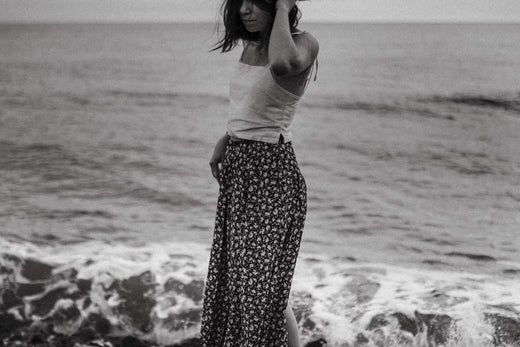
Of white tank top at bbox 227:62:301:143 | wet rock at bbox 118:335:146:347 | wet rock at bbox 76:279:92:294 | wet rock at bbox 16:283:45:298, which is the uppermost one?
white tank top at bbox 227:62:301:143

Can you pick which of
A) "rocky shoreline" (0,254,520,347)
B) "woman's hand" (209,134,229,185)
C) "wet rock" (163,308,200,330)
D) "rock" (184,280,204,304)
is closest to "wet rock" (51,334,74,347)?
"rocky shoreline" (0,254,520,347)

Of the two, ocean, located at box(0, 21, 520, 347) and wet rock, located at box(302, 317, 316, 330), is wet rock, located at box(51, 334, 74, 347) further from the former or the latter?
wet rock, located at box(302, 317, 316, 330)

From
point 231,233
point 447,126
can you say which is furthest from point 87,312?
point 447,126

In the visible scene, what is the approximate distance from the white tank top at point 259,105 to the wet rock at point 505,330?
196 cm

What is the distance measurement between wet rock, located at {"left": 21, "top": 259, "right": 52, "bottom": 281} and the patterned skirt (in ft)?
6.86

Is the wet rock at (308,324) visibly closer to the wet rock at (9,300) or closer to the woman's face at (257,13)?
the wet rock at (9,300)

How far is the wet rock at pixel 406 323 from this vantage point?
366 centimetres

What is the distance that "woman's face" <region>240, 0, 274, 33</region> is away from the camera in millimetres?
2297

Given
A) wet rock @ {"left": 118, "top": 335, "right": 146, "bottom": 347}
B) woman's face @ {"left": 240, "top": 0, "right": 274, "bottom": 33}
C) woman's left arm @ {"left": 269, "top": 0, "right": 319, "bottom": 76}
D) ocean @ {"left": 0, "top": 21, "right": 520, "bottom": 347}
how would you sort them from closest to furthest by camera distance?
woman's left arm @ {"left": 269, "top": 0, "right": 319, "bottom": 76} → woman's face @ {"left": 240, "top": 0, "right": 274, "bottom": 33} → wet rock @ {"left": 118, "top": 335, "right": 146, "bottom": 347} → ocean @ {"left": 0, "top": 21, "right": 520, "bottom": 347}

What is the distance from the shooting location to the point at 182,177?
29.6 ft

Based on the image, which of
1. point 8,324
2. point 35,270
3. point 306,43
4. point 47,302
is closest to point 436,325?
point 306,43

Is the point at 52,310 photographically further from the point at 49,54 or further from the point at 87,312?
the point at 49,54

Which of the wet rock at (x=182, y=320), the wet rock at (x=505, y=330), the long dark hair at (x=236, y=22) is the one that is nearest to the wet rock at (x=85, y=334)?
the wet rock at (x=182, y=320)

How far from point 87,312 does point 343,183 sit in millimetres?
5458
